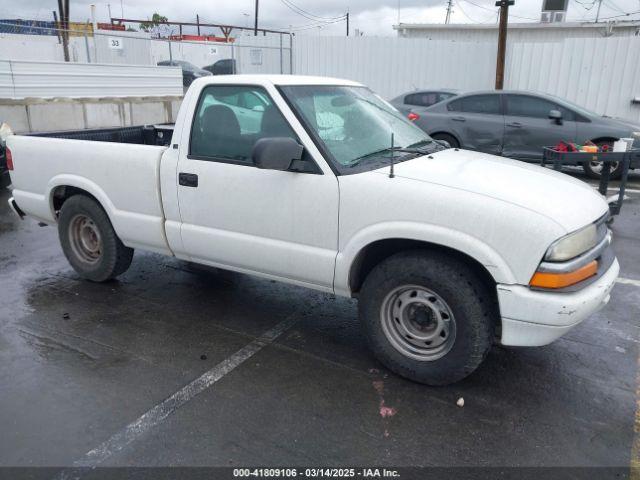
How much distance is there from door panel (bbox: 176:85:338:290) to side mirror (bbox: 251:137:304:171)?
0.17 m

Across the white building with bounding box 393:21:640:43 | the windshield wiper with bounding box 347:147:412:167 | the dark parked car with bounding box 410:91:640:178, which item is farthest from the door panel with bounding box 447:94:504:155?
the white building with bounding box 393:21:640:43

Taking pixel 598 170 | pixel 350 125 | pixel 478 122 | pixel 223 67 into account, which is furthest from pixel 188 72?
pixel 350 125

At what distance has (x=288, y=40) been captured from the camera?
19844 millimetres

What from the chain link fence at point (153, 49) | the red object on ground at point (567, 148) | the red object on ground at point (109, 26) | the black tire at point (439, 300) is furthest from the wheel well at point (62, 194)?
the red object on ground at point (109, 26)

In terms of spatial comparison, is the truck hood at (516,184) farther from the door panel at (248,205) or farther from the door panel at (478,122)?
the door panel at (478,122)

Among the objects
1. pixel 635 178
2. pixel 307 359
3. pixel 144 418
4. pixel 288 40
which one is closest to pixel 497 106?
pixel 635 178

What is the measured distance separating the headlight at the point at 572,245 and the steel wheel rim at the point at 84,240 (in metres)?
3.99

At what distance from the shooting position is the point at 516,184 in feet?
11.1

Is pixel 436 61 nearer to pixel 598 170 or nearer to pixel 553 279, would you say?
pixel 598 170

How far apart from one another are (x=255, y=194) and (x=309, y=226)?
49 cm

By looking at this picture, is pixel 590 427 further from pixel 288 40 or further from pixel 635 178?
pixel 288 40

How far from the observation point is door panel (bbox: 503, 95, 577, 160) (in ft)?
32.9

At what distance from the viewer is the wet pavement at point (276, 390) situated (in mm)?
2891


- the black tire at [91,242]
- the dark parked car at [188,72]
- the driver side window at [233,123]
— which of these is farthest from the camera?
the dark parked car at [188,72]
